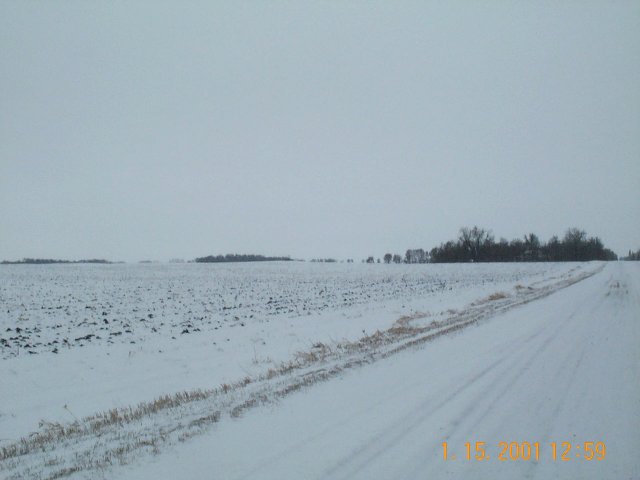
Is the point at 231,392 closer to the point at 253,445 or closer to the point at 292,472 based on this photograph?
the point at 253,445

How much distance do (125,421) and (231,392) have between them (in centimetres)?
176

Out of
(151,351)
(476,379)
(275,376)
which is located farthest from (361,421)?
(151,351)

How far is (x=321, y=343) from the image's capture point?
12.7 m

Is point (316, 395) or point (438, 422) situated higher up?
point (438, 422)

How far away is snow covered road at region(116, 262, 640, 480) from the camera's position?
171 inches
